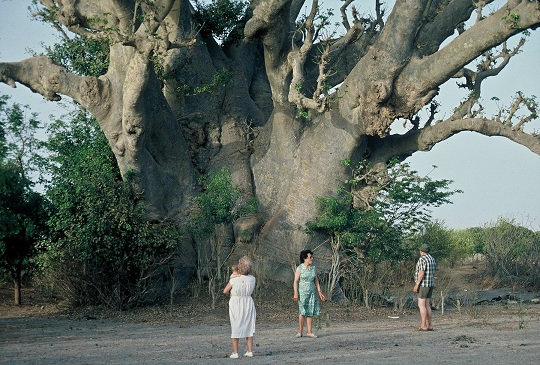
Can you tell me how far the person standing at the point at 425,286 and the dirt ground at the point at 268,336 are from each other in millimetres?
287

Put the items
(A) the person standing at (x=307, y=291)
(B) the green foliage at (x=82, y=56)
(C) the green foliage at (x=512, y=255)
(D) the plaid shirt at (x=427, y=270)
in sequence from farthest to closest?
1. (C) the green foliage at (x=512, y=255)
2. (B) the green foliage at (x=82, y=56)
3. (D) the plaid shirt at (x=427, y=270)
4. (A) the person standing at (x=307, y=291)

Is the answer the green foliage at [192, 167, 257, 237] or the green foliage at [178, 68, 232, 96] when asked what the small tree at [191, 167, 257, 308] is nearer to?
the green foliage at [192, 167, 257, 237]

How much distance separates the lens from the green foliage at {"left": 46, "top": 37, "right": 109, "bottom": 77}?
74.7 feet

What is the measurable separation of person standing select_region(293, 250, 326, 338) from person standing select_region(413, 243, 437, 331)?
2.14 m

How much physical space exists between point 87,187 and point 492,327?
29.6 feet

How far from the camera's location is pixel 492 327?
15.3 metres

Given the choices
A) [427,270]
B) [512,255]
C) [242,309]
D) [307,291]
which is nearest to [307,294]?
[307,291]

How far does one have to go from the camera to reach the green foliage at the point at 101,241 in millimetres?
17938

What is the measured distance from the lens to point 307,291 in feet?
44.7

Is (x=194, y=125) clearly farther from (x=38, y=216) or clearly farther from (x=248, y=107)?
(x=38, y=216)

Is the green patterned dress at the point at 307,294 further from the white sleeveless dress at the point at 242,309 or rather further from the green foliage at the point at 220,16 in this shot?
the green foliage at the point at 220,16

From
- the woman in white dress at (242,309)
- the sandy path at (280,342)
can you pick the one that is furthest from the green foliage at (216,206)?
the woman in white dress at (242,309)

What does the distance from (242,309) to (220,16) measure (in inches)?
496

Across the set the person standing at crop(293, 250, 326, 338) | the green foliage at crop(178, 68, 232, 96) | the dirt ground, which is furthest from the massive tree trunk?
the person standing at crop(293, 250, 326, 338)
